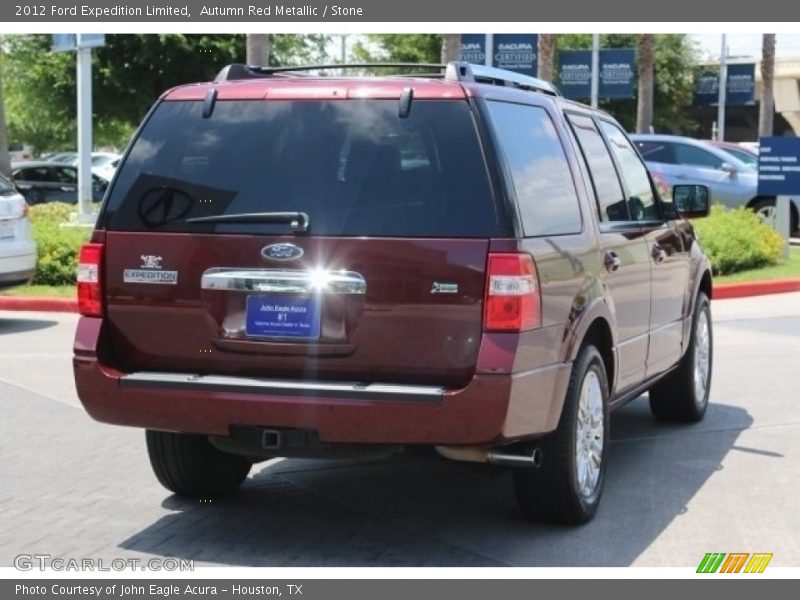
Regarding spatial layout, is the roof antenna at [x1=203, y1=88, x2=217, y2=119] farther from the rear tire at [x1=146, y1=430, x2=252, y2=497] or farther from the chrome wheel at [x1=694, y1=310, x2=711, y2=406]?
the chrome wheel at [x1=694, y1=310, x2=711, y2=406]

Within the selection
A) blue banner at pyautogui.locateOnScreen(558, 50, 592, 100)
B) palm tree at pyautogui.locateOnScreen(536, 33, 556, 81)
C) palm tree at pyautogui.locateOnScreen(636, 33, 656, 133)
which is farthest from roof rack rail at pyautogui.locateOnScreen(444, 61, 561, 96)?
blue banner at pyautogui.locateOnScreen(558, 50, 592, 100)

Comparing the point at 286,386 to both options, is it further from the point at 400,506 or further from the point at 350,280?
the point at 400,506

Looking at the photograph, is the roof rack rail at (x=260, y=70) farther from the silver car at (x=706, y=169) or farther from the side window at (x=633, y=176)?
the silver car at (x=706, y=169)

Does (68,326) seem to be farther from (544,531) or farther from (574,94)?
(574,94)

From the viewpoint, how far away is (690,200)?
27.5ft

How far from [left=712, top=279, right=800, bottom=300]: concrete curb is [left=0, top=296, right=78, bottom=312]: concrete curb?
7.55 m

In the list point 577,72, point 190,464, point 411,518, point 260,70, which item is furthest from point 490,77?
point 577,72

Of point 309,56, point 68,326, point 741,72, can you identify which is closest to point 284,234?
point 68,326

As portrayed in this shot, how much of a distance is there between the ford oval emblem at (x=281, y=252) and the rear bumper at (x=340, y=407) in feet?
1.72

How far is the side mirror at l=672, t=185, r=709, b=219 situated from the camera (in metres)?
8.35

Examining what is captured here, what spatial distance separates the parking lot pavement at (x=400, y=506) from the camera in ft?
19.1

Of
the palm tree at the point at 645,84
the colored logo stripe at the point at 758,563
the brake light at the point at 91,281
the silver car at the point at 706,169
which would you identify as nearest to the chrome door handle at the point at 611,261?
the colored logo stripe at the point at 758,563

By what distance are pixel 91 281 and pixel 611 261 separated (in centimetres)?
250

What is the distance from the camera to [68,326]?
1334 cm
